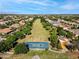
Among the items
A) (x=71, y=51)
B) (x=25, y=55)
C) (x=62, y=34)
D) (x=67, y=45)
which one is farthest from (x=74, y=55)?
(x=62, y=34)

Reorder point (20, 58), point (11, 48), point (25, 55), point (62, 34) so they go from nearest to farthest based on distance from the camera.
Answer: point (20, 58) → point (25, 55) → point (11, 48) → point (62, 34)

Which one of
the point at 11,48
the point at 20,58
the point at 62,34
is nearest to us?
the point at 20,58

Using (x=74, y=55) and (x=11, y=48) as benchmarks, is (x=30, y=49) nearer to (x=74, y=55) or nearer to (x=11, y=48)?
(x=11, y=48)

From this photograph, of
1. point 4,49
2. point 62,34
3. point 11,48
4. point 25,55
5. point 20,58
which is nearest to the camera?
point 20,58

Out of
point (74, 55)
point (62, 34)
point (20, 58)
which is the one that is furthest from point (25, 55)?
point (62, 34)

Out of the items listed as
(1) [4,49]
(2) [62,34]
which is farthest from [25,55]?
(2) [62,34]

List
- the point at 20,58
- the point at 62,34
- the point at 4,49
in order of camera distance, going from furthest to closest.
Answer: the point at 62,34 → the point at 4,49 → the point at 20,58

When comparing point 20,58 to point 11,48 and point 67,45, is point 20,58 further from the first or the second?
point 67,45

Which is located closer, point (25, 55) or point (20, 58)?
point (20, 58)

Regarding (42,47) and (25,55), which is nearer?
(25,55)
